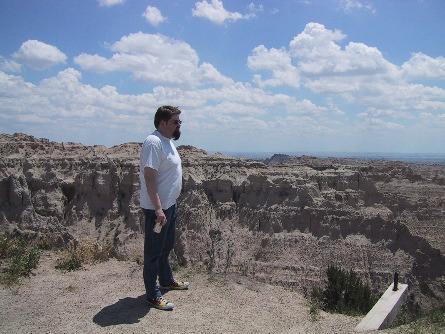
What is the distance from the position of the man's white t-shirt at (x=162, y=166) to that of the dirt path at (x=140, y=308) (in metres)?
1.82

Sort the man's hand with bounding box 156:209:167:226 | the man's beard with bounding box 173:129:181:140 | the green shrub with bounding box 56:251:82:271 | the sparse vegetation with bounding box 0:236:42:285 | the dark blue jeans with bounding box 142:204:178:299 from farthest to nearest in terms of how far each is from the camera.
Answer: the green shrub with bounding box 56:251:82:271 < the sparse vegetation with bounding box 0:236:42:285 < the man's beard with bounding box 173:129:181:140 < the dark blue jeans with bounding box 142:204:178:299 < the man's hand with bounding box 156:209:167:226

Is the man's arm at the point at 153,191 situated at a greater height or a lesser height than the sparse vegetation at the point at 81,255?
greater

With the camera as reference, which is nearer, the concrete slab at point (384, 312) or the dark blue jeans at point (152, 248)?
the concrete slab at point (384, 312)

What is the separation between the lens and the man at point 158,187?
21.9 ft

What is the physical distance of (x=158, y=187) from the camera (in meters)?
6.94

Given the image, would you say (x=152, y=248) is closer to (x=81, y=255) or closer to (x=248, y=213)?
(x=81, y=255)

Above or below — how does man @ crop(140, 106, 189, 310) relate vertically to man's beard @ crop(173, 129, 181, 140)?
below

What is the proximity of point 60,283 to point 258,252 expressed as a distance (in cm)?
2943

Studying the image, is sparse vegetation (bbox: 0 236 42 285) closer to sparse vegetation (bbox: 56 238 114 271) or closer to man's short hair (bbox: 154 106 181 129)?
sparse vegetation (bbox: 56 238 114 271)

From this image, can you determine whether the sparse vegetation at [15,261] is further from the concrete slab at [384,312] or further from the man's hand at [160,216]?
the concrete slab at [384,312]

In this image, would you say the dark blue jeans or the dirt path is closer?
the dirt path

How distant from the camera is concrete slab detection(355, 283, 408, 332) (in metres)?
6.88

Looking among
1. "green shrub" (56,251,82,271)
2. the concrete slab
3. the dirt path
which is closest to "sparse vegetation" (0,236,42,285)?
the dirt path

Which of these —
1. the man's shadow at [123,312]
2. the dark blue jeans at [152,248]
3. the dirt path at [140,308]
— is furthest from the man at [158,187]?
the dirt path at [140,308]
